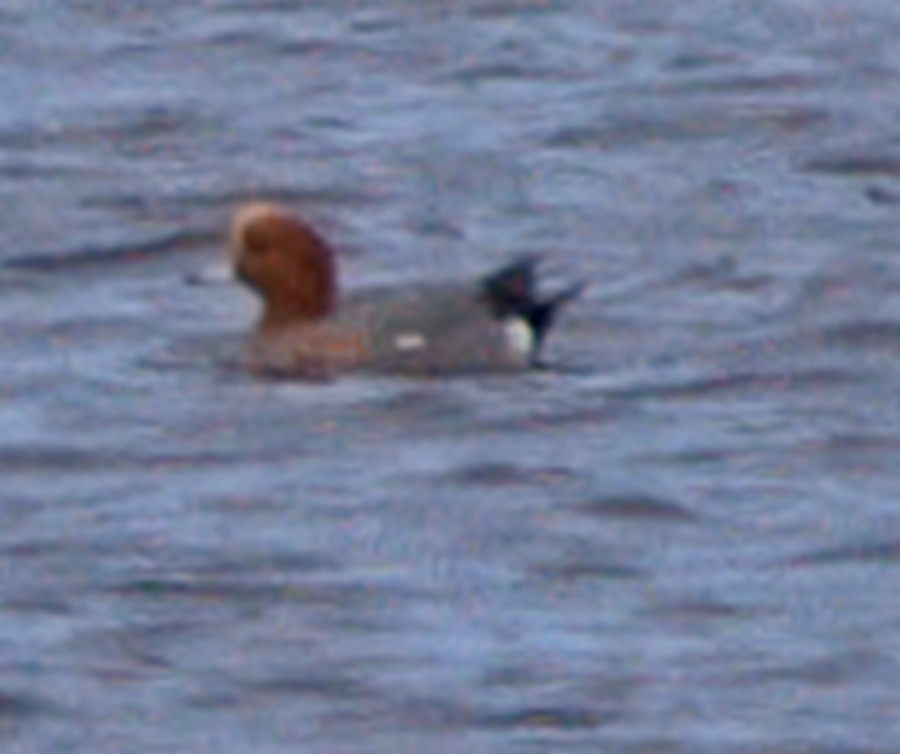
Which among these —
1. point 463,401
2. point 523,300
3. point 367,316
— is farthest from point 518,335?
point 367,316

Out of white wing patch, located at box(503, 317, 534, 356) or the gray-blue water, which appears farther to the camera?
white wing patch, located at box(503, 317, 534, 356)

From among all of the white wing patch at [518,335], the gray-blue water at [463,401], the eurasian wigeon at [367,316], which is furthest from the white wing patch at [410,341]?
the white wing patch at [518,335]

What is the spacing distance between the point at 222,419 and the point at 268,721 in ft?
11.0

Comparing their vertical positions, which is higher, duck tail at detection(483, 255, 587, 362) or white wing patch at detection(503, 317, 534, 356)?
duck tail at detection(483, 255, 587, 362)

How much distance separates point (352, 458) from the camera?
13797mm

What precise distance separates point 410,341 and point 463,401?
0.86ft

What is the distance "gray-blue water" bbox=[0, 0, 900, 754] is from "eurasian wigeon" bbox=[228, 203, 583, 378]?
112mm

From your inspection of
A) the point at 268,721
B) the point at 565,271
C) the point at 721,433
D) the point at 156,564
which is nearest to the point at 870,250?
the point at 565,271

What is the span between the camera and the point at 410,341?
48.3 feet

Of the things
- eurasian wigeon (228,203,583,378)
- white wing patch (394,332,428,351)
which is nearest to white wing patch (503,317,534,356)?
eurasian wigeon (228,203,583,378)

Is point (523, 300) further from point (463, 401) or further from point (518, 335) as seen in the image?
point (463, 401)

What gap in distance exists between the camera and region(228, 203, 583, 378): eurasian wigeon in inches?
579

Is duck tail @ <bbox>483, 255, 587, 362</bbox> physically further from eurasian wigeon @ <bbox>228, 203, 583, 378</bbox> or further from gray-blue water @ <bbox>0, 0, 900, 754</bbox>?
gray-blue water @ <bbox>0, 0, 900, 754</bbox>

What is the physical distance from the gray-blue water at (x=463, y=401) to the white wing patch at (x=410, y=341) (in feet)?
0.48
